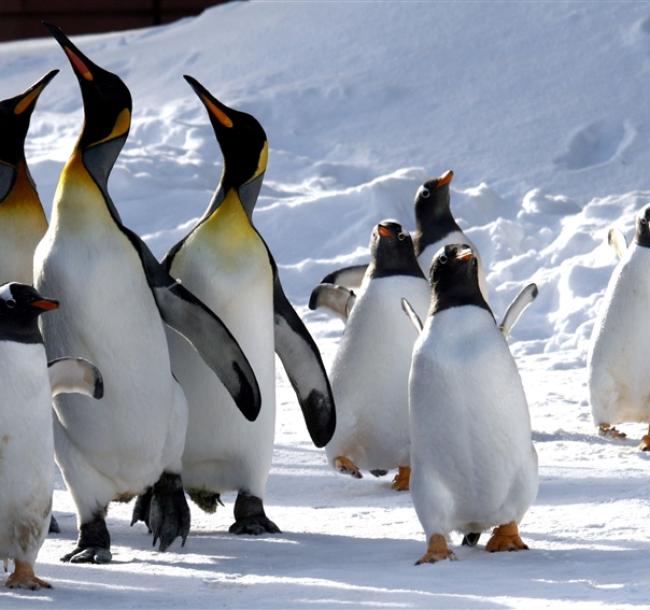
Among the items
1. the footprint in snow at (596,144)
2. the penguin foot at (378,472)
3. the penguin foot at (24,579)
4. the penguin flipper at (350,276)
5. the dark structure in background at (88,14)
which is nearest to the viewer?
the penguin foot at (24,579)

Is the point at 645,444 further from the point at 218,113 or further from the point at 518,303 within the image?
the point at 218,113

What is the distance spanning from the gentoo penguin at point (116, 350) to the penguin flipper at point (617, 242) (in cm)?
243

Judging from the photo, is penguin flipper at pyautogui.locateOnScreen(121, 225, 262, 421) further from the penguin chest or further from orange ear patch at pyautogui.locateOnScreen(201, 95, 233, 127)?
orange ear patch at pyautogui.locateOnScreen(201, 95, 233, 127)

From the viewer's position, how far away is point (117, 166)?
1077 cm

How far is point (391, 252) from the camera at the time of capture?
5.11m

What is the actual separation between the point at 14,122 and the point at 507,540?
180 centimetres

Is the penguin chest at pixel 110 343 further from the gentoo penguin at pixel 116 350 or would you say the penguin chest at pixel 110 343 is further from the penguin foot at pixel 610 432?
the penguin foot at pixel 610 432

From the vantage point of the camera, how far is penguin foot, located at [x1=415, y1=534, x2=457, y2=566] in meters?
3.80

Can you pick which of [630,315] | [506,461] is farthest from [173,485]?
[630,315]

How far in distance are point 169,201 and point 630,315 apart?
16.9 feet

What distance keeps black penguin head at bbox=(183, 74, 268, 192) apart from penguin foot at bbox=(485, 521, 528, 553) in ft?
3.93

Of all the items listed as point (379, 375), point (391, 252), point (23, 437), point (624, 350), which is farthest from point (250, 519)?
point (624, 350)

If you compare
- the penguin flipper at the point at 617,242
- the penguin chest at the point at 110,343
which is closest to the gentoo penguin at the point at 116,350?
the penguin chest at the point at 110,343

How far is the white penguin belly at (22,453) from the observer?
3582 millimetres
